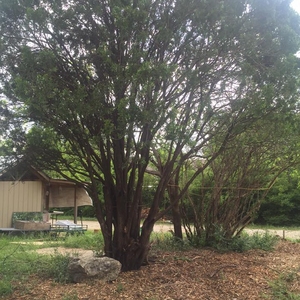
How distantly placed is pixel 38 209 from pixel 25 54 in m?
11.9

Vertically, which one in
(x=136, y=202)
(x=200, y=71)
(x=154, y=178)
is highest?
(x=200, y=71)

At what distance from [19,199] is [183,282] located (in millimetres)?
11717

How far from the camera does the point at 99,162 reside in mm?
6902

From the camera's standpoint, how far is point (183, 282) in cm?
610

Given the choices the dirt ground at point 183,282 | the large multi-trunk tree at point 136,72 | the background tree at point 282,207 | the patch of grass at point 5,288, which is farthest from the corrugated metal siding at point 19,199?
the background tree at point 282,207

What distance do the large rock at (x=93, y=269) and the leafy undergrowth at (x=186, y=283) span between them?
4.4 inches

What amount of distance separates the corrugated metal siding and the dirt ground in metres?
9.72

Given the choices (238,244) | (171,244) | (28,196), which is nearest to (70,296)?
(171,244)

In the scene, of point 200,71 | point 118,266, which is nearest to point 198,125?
point 200,71

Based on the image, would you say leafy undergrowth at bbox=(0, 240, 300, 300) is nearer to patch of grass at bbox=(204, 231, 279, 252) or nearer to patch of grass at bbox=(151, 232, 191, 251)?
patch of grass at bbox=(151, 232, 191, 251)

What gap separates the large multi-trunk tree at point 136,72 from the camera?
18.2 feet

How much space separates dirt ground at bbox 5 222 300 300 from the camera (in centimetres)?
555

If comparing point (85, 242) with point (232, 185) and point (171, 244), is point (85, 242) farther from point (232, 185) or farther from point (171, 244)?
point (232, 185)

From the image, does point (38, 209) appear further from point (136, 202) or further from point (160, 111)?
point (160, 111)
